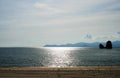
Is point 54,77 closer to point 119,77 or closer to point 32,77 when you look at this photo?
point 32,77

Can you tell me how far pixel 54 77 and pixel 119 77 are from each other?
8.16 meters

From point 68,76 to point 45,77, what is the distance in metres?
3.16

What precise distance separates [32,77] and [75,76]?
221 inches

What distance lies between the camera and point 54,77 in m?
29.7

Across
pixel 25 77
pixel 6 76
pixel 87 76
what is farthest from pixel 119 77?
pixel 6 76

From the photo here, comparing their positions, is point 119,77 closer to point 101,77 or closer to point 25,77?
point 101,77

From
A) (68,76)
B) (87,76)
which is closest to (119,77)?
(87,76)

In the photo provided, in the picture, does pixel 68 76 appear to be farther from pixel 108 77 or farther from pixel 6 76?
pixel 6 76

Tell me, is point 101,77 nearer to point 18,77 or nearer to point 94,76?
point 94,76

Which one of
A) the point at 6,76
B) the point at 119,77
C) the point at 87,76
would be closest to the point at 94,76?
the point at 87,76

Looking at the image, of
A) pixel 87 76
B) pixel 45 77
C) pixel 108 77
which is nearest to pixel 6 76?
pixel 45 77

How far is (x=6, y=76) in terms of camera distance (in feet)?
102

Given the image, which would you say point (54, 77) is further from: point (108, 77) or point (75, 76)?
point (108, 77)

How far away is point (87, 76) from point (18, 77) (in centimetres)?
889
